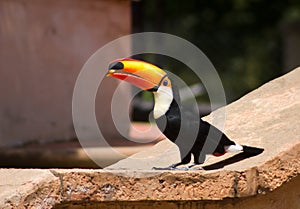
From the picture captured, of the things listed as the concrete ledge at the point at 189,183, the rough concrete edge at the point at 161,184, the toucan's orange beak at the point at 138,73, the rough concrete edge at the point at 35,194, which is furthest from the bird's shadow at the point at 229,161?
the rough concrete edge at the point at 35,194

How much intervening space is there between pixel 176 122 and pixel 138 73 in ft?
0.86

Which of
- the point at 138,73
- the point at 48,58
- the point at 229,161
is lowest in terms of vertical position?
the point at 229,161

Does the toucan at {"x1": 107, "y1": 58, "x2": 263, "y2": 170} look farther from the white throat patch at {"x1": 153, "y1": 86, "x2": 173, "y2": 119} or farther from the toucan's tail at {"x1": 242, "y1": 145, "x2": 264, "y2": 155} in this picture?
the toucan's tail at {"x1": 242, "y1": 145, "x2": 264, "y2": 155}

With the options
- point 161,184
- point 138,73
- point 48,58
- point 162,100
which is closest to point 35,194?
point 161,184

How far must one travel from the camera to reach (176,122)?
11.6ft

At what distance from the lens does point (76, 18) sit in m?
8.00

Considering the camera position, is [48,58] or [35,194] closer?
[35,194]

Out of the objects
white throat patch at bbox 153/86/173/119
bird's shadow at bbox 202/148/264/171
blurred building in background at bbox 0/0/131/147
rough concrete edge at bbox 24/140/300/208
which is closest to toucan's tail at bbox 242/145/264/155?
bird's shadow at bbox 202/148/264/171

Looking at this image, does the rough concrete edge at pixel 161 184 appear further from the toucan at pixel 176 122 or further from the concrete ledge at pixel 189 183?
the toucan at pixel 176 122

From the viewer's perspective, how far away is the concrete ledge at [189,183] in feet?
9.25

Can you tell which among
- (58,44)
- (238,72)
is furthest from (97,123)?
(238,72)

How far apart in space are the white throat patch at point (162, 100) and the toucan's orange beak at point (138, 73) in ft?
0.13

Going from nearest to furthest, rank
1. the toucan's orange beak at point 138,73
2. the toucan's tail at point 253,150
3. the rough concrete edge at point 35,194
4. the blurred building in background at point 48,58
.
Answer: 1. the rough concrete edge at point 35,194
2. the toucan's tail at point 253,150
3. the toucan's orange beak at point 138,73
4. the blurred building in background at point 48,58

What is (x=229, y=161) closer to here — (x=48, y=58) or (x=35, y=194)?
(x=35, y=194)
